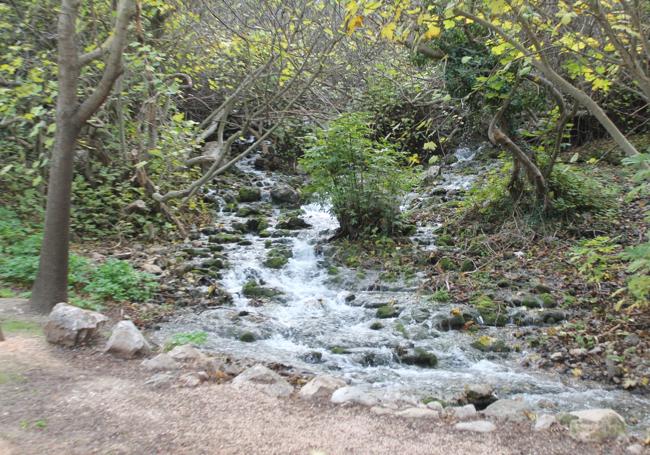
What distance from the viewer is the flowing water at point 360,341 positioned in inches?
201

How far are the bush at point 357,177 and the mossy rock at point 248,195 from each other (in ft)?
15.0

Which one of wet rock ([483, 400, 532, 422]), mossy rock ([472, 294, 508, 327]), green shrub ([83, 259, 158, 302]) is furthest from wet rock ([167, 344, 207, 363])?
mossy rock ([472, 294, 508, 327])

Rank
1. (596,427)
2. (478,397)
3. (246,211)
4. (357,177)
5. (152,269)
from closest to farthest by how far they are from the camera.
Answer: (596,427), (478,397), (152,269), (357,177), (246,211)

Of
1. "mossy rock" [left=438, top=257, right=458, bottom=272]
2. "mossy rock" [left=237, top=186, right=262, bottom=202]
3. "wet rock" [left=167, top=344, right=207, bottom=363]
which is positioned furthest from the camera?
"mossy rock" [left=237, top=186, right=262, bottom=202]

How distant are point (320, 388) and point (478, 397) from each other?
1.53 metres

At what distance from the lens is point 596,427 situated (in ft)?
11.5

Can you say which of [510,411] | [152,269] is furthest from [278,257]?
[510,411]

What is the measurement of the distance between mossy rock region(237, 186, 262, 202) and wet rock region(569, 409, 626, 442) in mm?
12221

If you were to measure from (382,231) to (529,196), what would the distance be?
9.59 ft

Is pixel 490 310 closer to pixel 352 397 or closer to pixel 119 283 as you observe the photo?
pixel 352 397

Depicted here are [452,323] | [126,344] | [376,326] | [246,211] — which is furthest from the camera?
[246,211]

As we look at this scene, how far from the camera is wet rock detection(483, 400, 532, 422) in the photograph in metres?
4.02

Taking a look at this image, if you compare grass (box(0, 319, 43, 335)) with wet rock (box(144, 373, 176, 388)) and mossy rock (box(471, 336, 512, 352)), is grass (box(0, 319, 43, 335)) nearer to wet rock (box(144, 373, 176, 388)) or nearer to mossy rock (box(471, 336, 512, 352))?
wet rock (box(144, 373, 176, 388))

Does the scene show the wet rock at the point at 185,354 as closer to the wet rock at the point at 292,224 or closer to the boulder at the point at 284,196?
the wet rock at the point at 292,224
